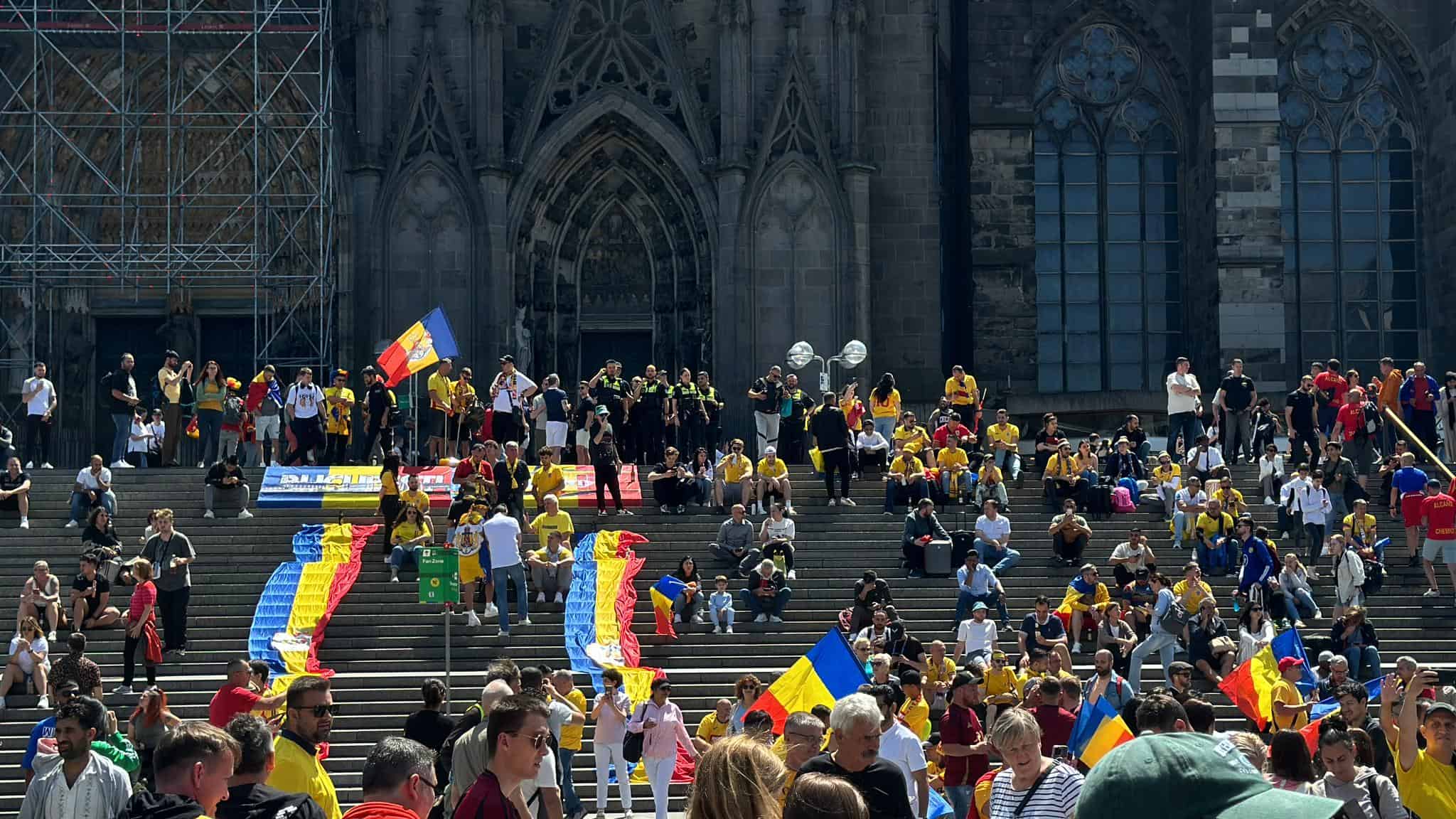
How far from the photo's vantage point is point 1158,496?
90.3ft

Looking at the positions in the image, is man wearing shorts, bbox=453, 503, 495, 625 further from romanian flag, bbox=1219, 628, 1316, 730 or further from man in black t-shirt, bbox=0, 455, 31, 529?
romanian flag, bbox=1219, 628, 1316, 730

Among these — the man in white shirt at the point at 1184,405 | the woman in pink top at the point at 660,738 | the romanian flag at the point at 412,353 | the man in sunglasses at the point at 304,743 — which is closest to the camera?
the man in sunglasses at the point at 304,743

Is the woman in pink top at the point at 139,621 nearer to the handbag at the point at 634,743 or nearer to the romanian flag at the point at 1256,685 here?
the handbag at the point at 634,743

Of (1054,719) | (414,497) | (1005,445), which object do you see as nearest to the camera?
(1054,719)

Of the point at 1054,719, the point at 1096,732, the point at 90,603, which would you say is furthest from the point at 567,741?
the point at 90,603

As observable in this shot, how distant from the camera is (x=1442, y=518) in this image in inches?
981

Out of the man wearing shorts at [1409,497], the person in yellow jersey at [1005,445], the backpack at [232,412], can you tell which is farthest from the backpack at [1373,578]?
the backpack at [232,412]

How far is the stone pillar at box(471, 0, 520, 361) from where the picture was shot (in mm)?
35500

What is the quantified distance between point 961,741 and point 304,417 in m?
16.4

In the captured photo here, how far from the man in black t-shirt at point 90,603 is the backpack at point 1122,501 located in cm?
Answer: 1267

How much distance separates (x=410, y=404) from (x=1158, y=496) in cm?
1211

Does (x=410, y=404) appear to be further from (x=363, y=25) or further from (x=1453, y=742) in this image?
(x=1453, y=742)

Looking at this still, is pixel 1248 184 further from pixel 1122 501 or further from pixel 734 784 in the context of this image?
pixel 734 784

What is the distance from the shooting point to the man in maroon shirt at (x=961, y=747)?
48.8 ft
